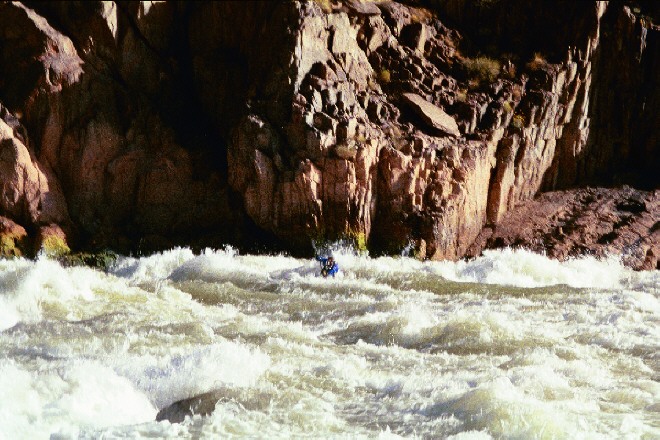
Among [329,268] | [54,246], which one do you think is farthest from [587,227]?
[54,246]

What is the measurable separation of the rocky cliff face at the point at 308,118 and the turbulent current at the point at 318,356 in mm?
2513

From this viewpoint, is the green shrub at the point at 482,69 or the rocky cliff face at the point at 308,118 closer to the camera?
the rocky cliff face at the point at 308,118

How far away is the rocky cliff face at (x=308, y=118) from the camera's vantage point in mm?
20109

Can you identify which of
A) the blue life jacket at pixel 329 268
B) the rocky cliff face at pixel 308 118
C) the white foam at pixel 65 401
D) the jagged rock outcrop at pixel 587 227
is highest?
the rocky cliff face at pixel 308 118

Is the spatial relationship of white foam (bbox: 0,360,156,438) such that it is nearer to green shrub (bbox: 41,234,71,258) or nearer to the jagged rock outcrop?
green shrub (bbox: 41,234,71,258)

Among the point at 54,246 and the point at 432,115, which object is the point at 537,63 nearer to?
the point at 432,115

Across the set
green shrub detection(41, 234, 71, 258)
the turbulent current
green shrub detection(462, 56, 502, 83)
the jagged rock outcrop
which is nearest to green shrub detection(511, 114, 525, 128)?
green shrub detection(462, 56, 502, 83)

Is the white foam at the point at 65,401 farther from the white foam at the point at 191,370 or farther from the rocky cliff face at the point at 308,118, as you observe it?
the rocky cliff face at the point at 308,118

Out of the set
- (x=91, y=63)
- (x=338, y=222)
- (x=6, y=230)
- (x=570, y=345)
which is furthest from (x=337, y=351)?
(x=91, y=63)

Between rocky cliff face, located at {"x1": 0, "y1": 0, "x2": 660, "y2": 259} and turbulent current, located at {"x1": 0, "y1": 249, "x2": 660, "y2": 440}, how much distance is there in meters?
2.51

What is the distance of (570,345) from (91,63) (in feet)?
48.6

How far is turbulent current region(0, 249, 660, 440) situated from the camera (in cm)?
873

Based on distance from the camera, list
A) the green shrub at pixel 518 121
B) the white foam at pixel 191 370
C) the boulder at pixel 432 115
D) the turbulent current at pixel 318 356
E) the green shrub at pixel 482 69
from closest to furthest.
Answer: the turbulent current at pixel 318 356, the white foam at pixel 191 370, the boulder at pixel 432 115, the green shrub at pixel 518 121, the green shrub at pixel 482 69

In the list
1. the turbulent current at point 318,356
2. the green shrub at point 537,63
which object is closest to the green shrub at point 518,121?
the green shrub at point 537,63
